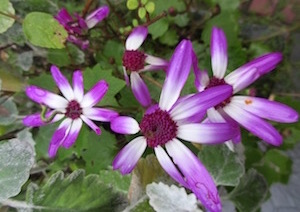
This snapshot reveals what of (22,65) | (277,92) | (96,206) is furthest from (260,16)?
(96,206)

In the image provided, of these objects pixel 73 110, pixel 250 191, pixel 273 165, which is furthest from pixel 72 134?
pixel 273 165

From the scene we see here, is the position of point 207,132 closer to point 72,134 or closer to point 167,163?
point 167,163

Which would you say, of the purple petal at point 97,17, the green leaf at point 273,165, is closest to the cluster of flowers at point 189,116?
the purple petal at point 97,17

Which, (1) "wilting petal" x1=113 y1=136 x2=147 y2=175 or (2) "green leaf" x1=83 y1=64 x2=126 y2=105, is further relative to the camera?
(2) "green leaf" x1=83 y1=64 x2=126 y2=105

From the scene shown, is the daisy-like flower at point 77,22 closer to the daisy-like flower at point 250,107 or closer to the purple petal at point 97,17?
the purple petal at point 97,17

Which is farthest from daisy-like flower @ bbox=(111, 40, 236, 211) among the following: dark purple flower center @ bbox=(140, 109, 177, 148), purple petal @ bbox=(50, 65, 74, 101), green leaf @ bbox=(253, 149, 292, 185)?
green leaf @ bbox=(253, 149, 292, 185)

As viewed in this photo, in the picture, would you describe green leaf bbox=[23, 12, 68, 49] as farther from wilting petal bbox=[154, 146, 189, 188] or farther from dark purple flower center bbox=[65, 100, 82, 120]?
wilting petal bbox=[154, 146, 189, 188]
